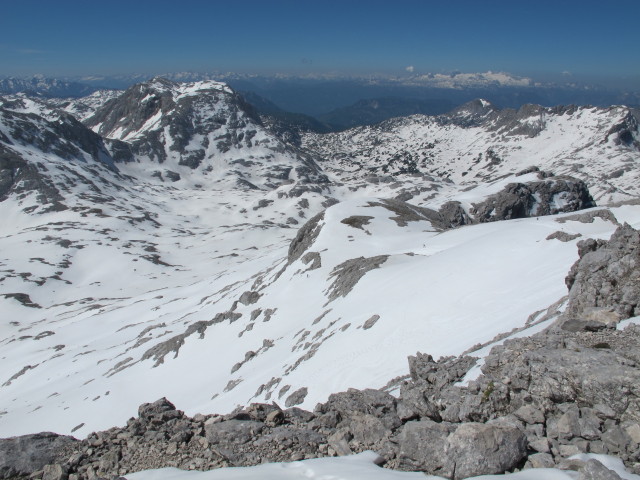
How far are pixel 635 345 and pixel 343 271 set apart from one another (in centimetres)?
3482

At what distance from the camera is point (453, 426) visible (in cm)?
981

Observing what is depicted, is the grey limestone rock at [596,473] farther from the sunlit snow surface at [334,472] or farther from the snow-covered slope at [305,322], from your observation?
the snow-covered slope at [305,322]

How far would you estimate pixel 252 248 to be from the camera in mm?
148750

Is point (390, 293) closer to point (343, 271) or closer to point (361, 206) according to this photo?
point (343, 271)

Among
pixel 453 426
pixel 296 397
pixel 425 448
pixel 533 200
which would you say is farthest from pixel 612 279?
pixel 533 200

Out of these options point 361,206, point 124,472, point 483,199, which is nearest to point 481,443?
point 124,472

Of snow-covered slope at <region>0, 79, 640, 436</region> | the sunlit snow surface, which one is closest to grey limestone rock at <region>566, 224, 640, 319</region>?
snow-covered slope at <region>0, 79, 640, 436</region>

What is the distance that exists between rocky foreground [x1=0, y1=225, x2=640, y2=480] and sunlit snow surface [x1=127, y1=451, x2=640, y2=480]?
40 centimetres

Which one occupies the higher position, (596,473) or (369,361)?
(596,473)

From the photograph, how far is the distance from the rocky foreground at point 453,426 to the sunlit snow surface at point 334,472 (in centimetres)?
40

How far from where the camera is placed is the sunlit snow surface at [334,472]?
24.7ft

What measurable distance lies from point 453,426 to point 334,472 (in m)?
3.33

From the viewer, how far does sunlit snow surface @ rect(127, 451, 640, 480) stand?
7.54m

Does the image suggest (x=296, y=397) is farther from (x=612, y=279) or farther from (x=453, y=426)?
(x=612, y=279)
